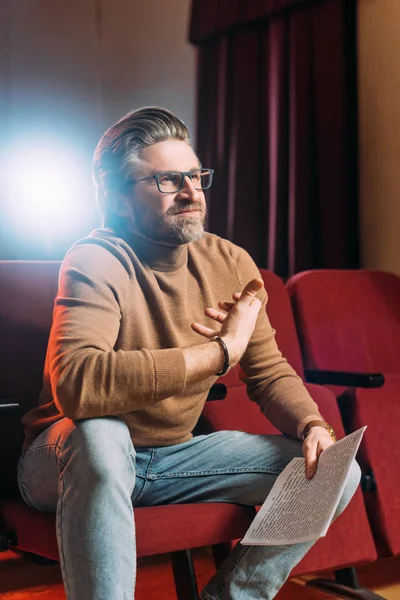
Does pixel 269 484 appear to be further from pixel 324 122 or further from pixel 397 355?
pixel 324 122

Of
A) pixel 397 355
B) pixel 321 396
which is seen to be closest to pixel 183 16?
pixel 397 355

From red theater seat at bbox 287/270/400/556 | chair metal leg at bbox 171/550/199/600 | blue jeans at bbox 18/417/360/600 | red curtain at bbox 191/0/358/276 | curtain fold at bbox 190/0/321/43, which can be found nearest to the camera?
blue jeans at bbox 18/417/360/600

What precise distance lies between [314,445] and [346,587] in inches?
28.2

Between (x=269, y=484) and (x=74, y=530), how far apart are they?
1.29 feet

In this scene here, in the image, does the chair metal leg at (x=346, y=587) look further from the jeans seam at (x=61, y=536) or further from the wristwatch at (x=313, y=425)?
the jeans seam at (x=61, y=536)

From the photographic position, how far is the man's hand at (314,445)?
1274mm

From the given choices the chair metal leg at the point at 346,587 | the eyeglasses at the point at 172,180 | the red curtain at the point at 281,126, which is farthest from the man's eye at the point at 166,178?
the red curtain at the point at 281,126

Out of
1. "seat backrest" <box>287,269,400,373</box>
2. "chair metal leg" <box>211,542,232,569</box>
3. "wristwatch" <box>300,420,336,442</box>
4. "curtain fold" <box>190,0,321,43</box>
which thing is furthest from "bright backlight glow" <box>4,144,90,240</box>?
"wristwatch" <box>300,420,336,442</box>

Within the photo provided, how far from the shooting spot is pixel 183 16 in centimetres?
367

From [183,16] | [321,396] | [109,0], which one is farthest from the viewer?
[109,0]

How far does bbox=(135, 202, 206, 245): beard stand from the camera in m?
1.45

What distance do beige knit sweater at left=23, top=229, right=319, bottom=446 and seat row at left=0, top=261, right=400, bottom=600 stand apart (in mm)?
139

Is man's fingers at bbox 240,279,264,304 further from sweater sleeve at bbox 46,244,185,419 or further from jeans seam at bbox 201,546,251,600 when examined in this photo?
jeans seam at bbox 201,546,251,600

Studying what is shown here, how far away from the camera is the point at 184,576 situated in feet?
4.76
